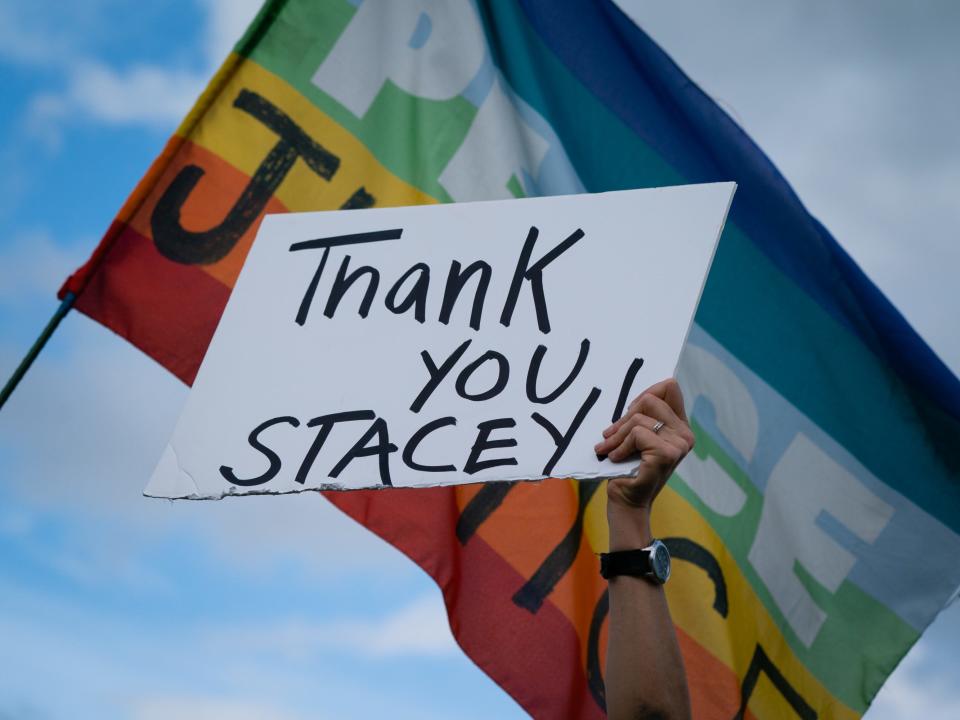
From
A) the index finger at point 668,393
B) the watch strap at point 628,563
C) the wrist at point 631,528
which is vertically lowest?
the watch strap at point 628,563

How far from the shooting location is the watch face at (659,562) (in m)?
1.86

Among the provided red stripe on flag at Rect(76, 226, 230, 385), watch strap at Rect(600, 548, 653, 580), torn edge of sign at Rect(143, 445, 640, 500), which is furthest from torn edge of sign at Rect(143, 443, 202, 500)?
red stripe on flag at Rect(76, 226, 230, 385)

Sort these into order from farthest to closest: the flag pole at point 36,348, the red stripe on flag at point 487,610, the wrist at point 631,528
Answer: the red stripe on flag at point 487,610 → the flag pole at point 36,348 → the wrist at point 631,528

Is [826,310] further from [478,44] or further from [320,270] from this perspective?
[320,270]

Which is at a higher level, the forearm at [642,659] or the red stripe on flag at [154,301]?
the red stripe on flag at [154,301]

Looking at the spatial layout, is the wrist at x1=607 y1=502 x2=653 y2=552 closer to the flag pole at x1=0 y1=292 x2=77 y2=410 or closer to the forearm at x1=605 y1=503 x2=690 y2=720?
the forearm at x1=605 y1=503 x2=690 y2=720

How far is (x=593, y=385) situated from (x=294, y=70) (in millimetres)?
2485

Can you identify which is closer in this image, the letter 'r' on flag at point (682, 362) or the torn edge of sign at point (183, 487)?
the torn edge of sign at point (183, 487)

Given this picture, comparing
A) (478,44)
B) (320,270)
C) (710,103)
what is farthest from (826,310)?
(320,270)

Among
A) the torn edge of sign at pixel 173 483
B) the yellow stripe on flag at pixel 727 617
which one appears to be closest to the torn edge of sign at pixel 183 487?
the torn edge of sign at pixel 173 483

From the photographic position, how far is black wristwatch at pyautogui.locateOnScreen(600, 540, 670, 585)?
1866mm

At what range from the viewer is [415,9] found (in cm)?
406

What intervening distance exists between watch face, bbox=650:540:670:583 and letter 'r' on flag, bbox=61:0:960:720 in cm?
149

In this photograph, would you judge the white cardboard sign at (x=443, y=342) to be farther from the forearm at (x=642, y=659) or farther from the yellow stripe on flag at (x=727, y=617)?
the yellow stripe on flag at (x=727, y=617)
